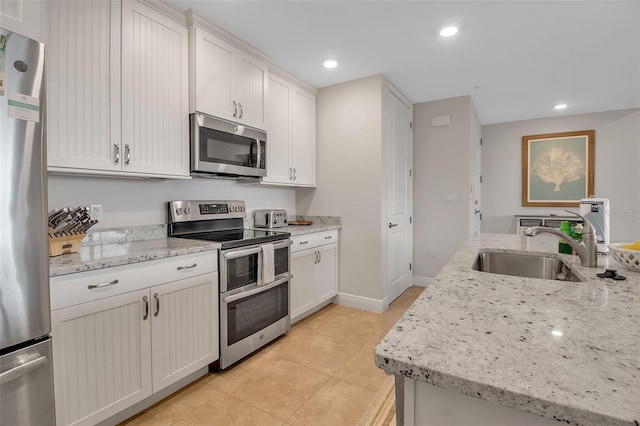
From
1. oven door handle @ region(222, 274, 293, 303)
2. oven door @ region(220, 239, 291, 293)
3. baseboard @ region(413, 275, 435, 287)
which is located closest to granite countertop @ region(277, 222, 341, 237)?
oven door @ region(220, 239, 291, 293)

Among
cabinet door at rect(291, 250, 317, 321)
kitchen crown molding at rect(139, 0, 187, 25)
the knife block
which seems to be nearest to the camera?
the knife block

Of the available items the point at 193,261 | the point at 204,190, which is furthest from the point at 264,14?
the point at 193,261

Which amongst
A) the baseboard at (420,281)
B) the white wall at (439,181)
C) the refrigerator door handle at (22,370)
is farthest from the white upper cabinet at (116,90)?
the baseboard at (420,281)

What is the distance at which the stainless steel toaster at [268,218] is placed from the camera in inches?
119

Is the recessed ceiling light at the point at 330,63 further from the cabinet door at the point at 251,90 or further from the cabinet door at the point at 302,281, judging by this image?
the cabinet door at the point at 302,281

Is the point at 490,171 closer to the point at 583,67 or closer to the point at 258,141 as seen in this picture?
the point at 583,67

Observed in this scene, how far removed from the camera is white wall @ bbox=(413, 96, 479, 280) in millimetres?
3785

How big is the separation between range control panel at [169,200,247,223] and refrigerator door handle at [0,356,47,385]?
133 centimetres

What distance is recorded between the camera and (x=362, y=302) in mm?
3219

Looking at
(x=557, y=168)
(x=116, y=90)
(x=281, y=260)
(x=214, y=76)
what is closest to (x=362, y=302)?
(x=281, y=260)

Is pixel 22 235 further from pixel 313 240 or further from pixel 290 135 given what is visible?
pixel 290 135

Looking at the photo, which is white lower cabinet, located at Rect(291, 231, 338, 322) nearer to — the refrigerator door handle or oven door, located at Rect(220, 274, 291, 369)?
oven door, located at Rect(220, 274, 291, 369)

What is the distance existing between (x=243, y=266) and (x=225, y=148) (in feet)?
3.10

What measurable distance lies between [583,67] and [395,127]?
192 cm
